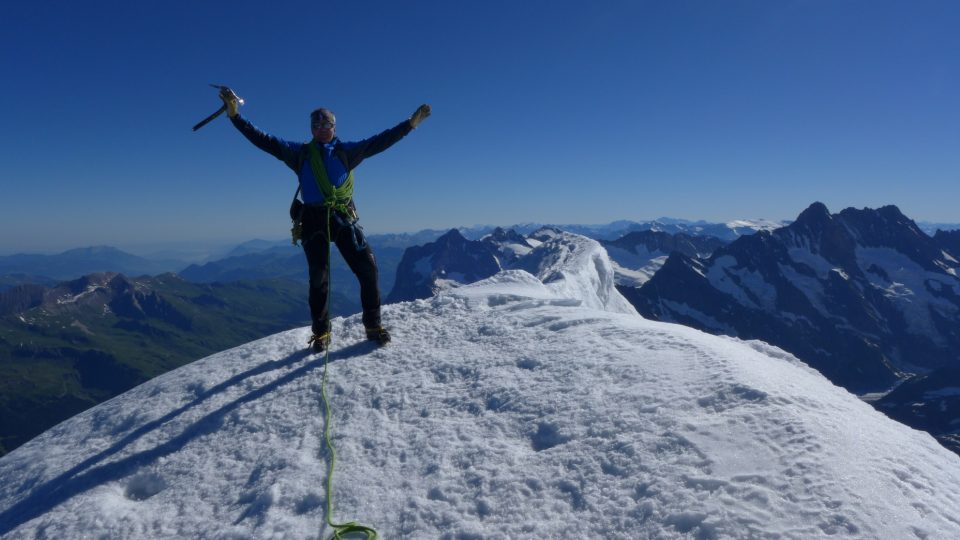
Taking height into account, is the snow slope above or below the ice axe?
below

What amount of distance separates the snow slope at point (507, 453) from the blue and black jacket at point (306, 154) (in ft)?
11.7

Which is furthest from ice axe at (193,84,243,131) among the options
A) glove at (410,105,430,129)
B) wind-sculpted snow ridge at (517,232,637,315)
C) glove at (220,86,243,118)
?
wind-sculpted snow ridge at (517,232,637,315)

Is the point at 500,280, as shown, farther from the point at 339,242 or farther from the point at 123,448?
the point at 123,448

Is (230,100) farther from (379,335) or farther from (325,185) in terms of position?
(379,335)

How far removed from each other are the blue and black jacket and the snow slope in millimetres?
3553

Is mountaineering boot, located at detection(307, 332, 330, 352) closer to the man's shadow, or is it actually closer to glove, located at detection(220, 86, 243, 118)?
the man's shadow

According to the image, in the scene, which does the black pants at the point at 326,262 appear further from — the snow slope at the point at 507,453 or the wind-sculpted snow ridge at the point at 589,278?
the wind-sculpted snow ridge at the point at 589,278

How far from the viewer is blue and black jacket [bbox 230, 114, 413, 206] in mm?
9672

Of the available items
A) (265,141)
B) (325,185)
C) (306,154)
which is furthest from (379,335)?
(265,141)

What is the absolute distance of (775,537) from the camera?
13.3ft

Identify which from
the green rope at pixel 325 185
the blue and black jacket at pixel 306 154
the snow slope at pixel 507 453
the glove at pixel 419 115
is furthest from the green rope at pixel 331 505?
the glove at pixel 419 115

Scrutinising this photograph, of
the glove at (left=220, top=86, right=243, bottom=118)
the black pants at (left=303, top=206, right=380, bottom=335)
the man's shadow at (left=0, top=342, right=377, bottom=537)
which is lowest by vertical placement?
the man's shadow at (left=0, top=342, right=377, bottom=537)

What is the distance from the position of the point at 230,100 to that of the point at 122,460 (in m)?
6.58

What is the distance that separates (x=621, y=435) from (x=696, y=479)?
3.51 feet
